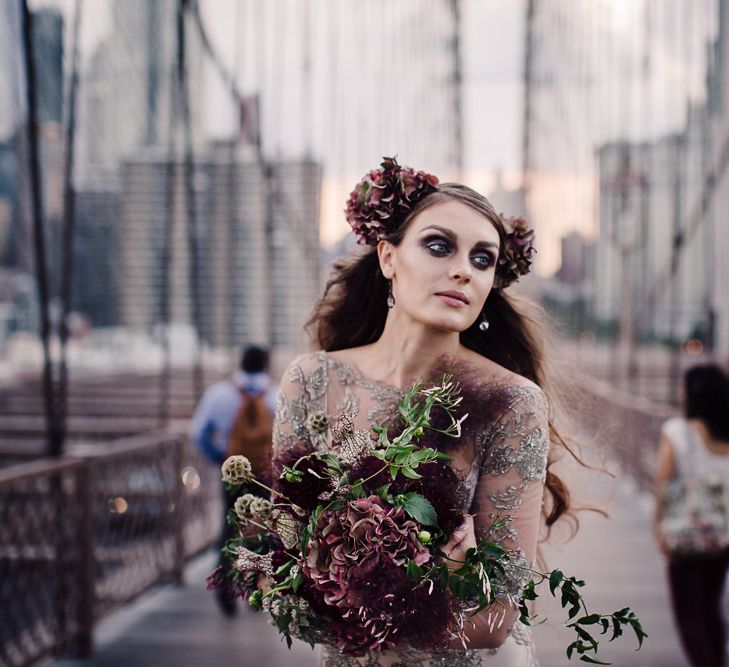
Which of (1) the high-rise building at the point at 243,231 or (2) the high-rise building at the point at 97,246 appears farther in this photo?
(2) the high-rise building at the point at 97,246

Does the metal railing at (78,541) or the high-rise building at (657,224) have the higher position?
the high-rise building at (657,224)

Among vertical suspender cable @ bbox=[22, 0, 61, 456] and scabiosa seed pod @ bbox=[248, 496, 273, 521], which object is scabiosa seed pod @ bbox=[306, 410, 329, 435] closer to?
scabiosa seed pod @ bbox=[248, 496, 273, 521]

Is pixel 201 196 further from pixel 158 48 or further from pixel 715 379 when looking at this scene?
pixel 715 379

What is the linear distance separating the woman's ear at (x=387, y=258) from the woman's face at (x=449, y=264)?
6 cm

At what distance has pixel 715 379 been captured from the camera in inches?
116

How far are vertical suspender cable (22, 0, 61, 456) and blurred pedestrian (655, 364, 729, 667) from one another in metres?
2.10

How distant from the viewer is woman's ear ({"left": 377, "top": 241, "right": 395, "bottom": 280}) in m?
1.32

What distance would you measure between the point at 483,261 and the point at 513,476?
266 mm

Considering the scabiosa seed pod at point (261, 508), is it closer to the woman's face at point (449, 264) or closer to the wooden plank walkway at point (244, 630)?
the woman's face at point (449, 264)

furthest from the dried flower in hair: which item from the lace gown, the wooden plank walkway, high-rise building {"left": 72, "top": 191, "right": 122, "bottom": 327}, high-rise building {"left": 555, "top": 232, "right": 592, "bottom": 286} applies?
high-rise building {"left": 555, "top": 232, "right": 592, "bottom": 286}

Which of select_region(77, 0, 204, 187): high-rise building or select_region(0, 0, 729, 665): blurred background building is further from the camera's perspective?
select_region(77, 0, 204, 187): high-rise building

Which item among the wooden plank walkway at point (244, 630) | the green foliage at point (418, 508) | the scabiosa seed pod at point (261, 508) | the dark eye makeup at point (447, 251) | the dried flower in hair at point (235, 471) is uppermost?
the dark eye makeup at point (447, 251)

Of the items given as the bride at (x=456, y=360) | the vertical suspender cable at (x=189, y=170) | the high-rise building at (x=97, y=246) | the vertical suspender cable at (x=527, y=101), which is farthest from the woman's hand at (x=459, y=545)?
the vertical suspender cable at (x=527, y=101)

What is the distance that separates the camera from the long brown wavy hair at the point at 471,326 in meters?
1.29
